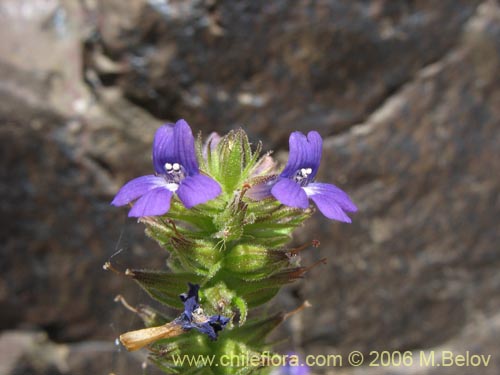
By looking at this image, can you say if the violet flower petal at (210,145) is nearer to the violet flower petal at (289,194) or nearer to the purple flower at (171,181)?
the purple flower at (171,181)

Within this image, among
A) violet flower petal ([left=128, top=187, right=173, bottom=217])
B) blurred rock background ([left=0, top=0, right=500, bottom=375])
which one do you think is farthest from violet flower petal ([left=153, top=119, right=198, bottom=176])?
blurred rock background ([left=0, top=0, right=500, bottom=375])

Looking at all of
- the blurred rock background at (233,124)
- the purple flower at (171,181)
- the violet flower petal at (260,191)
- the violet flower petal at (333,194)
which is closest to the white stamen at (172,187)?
the purple flower at (171,181)

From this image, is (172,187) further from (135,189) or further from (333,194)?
(333,194)

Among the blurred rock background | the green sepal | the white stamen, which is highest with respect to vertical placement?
the blurred rock background

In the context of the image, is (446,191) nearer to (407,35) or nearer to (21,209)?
(407,35)

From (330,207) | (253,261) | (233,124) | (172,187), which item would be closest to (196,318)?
(253,261)

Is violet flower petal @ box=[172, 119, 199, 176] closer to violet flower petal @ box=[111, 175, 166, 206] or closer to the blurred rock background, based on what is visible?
violet flower petal @ box=[111, 175, 166, 206]
